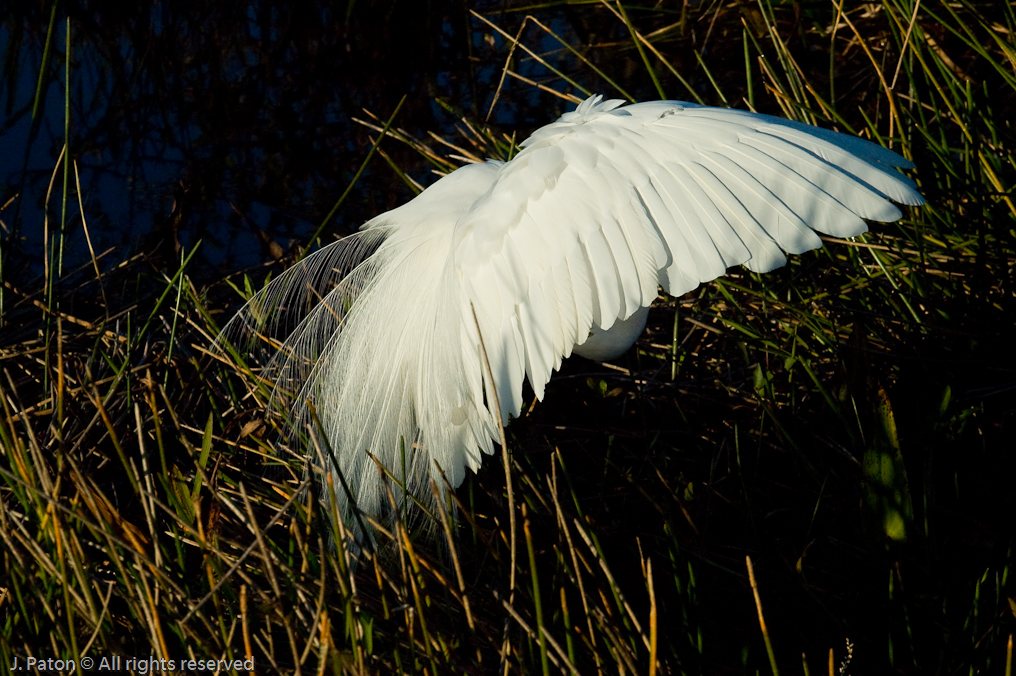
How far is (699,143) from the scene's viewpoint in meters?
1.13

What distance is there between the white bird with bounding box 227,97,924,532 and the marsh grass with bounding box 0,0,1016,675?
11cm

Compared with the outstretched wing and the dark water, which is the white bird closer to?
the outstretched wing

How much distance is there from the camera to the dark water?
2.41 meters

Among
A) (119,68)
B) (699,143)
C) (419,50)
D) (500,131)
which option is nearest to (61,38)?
(119,68)

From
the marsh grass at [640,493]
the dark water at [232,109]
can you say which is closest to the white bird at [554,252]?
the marsh grass at [640,493]

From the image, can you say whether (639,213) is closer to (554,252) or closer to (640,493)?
(554,252)

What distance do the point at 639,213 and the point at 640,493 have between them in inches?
20.1

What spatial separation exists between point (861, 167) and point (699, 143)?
0.21 metres

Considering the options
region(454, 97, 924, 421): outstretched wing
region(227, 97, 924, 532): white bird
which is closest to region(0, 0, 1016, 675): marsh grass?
region(227, 97, 924, 532): white bird

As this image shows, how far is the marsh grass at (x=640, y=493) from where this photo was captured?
2.96 ft

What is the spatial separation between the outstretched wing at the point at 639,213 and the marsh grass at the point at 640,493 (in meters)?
0.24

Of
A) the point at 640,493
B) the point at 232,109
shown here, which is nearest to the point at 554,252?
the point at 640,493

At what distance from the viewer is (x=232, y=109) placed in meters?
2.83

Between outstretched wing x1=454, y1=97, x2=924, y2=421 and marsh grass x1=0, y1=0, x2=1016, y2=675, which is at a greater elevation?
outstretched wing x1=454, y1=97, x2=924, y2=421
